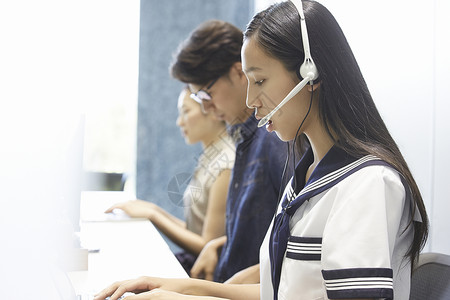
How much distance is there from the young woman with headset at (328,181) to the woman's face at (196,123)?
3.64 ft

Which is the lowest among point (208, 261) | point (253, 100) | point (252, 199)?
point (208, 261)

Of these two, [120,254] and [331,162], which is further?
[120,254]

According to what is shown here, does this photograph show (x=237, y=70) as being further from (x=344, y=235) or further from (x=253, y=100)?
(x=344, y=235)

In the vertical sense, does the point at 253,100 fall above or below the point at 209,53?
below

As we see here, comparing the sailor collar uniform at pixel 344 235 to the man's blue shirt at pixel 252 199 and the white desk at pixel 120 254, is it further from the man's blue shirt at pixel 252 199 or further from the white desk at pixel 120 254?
the man's blue shirt at pixel 252 199

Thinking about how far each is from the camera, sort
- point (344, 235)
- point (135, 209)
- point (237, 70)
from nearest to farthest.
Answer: point (344, 235) → point (237, 70) → point (135, 209)

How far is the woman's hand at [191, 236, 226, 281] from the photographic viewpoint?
1.50 meters

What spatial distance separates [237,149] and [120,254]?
0.46 metres

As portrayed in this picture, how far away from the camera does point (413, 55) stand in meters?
1.32

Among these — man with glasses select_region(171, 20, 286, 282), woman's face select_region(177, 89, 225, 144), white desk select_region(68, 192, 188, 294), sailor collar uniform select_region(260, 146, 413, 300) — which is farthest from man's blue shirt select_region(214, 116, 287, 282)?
woman's face select_region(177, 89, 225, 144)

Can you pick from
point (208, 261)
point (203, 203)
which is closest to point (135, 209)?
point (203, 203)

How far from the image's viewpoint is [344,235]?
67 centimetres

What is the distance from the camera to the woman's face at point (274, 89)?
81 centimetres

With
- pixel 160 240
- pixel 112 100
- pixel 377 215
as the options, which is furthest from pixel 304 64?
pixel 112 100
